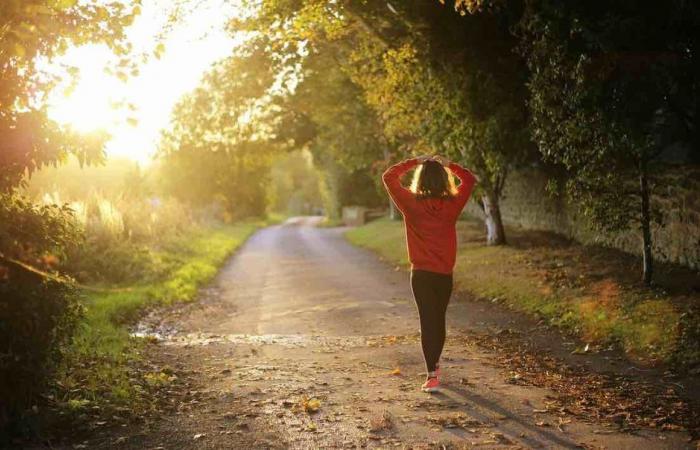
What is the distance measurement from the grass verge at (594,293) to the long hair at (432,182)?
3.21m

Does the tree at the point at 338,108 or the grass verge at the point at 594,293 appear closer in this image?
the grass verge at the point at 594,293

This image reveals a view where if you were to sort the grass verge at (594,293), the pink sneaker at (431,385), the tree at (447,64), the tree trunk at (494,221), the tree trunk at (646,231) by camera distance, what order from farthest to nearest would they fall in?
the tree trunk at (494,221), the tree at (447,64), the tree trunk at (646,231), the grass verge at (594,293), the pink sneaker at (431,385)

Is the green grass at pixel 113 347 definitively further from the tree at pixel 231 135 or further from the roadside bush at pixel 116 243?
the tree at pixel 231 135

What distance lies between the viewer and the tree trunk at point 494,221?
793 inches

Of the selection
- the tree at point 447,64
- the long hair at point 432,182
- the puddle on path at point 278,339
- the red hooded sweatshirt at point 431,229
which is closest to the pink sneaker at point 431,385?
the red hooded sweatshirt at point 431,229

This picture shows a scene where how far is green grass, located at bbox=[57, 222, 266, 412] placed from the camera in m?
6.47

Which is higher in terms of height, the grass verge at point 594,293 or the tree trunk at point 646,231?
the tree trunk at point 646,231

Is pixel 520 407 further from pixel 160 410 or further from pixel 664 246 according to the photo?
pixel 664 246

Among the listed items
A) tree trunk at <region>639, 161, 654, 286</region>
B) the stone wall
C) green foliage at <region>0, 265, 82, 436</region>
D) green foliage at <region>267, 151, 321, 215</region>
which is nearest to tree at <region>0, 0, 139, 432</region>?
green foliage at <region>0, 265, 82, 436</region>

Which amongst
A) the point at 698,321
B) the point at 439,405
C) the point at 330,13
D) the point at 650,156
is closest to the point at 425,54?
the point at 330,13

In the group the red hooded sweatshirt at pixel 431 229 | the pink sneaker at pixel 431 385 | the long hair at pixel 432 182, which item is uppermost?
the long hair at pixel 432 182

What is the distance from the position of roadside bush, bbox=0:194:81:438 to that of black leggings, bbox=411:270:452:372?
313 centimetres

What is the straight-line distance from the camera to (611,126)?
10.5 m

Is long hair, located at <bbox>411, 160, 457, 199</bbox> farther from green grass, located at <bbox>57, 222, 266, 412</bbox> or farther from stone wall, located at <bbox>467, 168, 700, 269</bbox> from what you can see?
stone wall, located at <bbox>467, 168, 700, 269</bbox>
